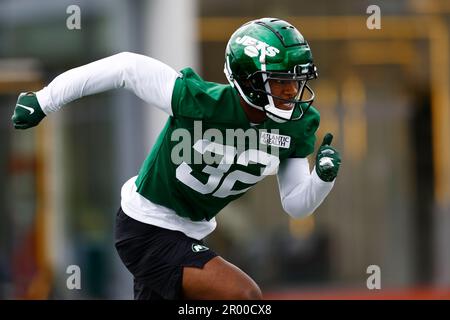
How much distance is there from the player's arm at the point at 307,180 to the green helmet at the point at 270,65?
0.88ft

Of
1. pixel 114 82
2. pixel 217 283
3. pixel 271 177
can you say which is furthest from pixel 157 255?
pixel 271 177

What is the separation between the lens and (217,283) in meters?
5.61

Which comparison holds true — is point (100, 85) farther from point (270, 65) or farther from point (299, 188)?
point (299, 188)

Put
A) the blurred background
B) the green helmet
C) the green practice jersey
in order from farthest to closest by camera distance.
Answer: the blurred background < the green practice jersey < the green helmet

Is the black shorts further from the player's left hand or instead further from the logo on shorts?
the player's left hand

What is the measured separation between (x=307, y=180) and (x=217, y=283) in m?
0.75

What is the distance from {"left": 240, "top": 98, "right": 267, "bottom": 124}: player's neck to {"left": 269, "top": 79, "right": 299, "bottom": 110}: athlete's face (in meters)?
0.17

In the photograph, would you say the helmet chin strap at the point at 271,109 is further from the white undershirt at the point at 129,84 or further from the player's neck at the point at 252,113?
the white undershirt at the point at 129,84

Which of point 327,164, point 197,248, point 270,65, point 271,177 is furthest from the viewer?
point 271,177

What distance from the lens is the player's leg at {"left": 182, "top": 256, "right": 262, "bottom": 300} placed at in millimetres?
5605

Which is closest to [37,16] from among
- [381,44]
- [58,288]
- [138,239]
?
[58,288]

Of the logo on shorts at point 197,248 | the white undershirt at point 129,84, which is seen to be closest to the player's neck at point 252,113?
the white undershirt at point 129,84

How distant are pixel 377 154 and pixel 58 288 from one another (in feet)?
14.2

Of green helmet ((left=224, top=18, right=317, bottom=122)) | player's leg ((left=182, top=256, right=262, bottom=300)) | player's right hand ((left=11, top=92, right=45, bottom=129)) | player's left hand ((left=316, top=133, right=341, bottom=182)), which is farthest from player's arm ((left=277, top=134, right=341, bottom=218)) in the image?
player's right hand ((left=11, top=92, right=45, bottom=129))
